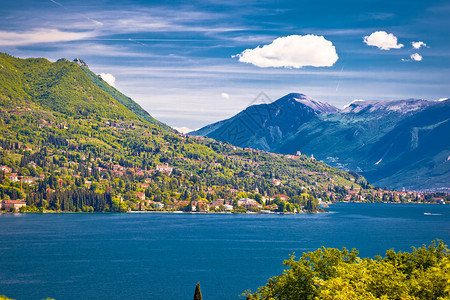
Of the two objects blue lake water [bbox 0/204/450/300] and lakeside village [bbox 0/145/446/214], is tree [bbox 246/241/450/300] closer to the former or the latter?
blue lake water [bbox 0/204/450/300]

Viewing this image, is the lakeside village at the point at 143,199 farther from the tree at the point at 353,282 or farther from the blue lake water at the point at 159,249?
the tree at the point at 353,282

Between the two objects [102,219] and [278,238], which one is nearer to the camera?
[278,238]

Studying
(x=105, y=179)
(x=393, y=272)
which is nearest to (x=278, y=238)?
(x=393, y=272)

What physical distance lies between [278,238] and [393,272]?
68249 mm

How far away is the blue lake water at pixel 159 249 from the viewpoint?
59812 millimetres

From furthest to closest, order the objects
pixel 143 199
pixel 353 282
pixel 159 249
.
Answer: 1. pixel 143 199
2. pixel 159 249
3. pixel 353 282

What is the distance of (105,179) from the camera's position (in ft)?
620

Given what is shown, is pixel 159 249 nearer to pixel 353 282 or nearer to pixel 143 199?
pixel 353 282

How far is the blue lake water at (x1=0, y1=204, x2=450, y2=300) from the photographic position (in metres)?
59.8

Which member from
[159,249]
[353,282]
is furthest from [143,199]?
[353,282]

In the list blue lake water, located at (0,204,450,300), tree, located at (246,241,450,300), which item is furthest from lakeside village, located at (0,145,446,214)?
tree, located at (246,241,450,300)

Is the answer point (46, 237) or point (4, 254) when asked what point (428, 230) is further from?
point (4, 254)

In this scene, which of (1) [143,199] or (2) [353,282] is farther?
(1) [143,199]

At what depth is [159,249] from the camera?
87938mm
